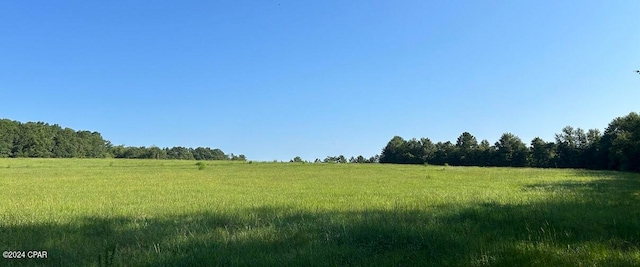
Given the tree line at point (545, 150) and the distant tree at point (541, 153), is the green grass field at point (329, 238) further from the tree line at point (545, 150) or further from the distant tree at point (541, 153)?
the distant tree at point (541, 153)

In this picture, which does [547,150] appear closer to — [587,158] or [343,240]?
[587,158]

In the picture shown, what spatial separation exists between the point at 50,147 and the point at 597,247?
13883cm

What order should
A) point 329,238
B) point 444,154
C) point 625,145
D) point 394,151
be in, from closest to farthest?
point 329,238 < point 625,145 < point 444,154 < point 394,151

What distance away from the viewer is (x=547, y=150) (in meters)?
97.4

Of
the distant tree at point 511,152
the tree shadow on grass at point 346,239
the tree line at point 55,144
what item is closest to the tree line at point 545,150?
the distant tree at point 511,152

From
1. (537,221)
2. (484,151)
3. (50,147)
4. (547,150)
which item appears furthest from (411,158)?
(537,221)

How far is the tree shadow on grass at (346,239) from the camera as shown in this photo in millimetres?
5320

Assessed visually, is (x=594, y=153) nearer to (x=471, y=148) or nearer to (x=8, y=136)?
(x=471, y=148)

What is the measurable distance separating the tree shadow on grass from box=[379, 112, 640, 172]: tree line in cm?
6893

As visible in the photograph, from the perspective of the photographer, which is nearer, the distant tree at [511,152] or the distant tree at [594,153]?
the distant tree at [594,153]

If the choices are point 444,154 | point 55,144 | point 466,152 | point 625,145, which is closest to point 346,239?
point 625,145

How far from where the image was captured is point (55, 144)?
11975cm

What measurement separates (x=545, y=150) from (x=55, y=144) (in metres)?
141

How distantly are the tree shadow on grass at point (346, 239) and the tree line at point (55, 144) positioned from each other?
121 metres
